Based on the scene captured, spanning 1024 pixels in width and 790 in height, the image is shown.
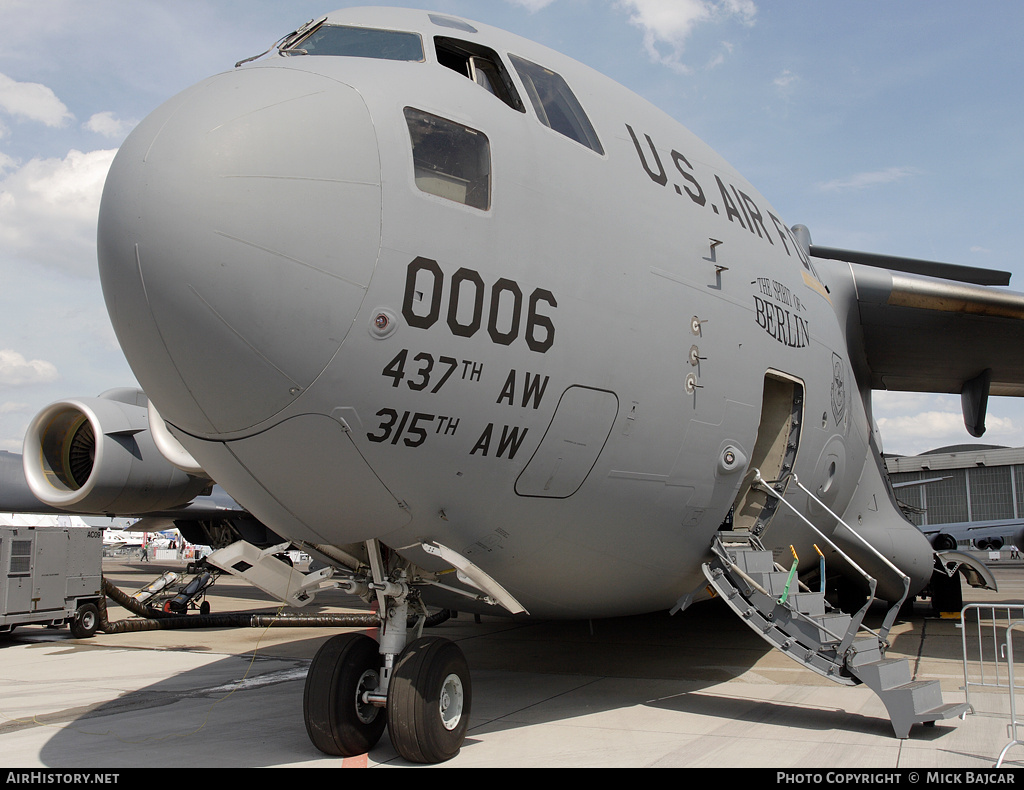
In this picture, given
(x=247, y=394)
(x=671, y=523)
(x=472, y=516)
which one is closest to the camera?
(x=247, y=394)

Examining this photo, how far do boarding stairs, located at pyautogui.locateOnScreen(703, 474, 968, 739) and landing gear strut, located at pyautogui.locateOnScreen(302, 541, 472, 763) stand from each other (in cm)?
235

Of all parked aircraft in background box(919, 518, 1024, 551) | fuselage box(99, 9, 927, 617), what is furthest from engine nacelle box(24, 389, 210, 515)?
parked aircraft in background box(919, 518, 1024, 551)

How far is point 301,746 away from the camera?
5.24 meters

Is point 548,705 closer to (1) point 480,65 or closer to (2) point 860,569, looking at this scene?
(2) point 860,569

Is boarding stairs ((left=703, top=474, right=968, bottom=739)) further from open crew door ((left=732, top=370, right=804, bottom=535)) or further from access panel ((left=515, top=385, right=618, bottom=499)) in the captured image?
access panel ((left=515, top=385, right=618, bottom=499))

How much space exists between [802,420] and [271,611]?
10.8 meters

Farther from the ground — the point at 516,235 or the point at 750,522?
the point at 516,235

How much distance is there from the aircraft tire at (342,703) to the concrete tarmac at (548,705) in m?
0.11

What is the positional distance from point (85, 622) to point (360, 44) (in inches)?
410

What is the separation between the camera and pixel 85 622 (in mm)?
11977

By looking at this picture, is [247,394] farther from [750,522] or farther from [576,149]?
[750,522]

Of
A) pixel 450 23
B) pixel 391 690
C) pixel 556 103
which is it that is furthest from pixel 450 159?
pixel 391 690

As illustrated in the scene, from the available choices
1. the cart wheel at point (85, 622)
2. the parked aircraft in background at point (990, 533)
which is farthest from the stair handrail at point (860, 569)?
the parked aircraft in background at point (990, 533)
